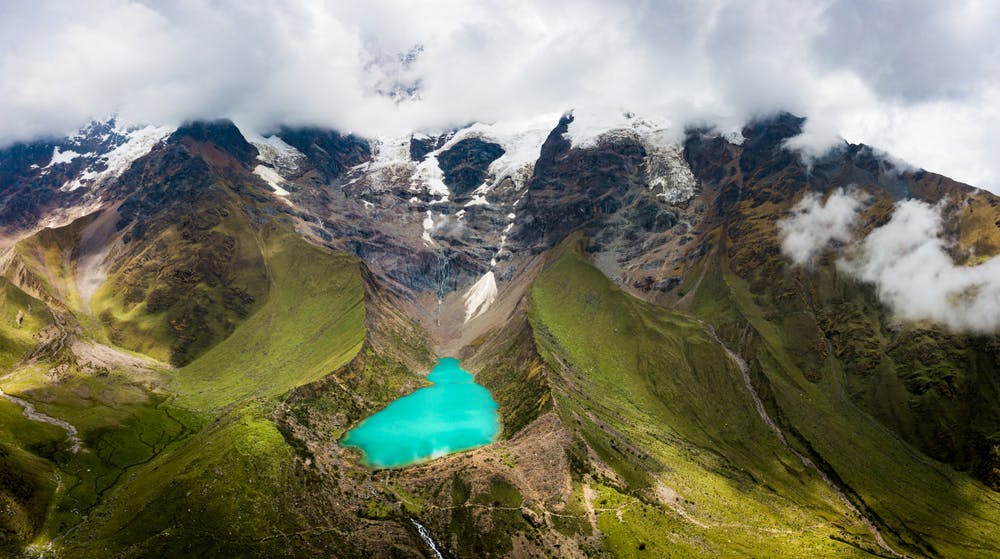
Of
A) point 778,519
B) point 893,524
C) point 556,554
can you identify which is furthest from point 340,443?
point 893,524

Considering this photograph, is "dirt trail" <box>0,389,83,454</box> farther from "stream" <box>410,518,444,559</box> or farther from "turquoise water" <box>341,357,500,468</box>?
"stream" <box>410,518,444,559</box>

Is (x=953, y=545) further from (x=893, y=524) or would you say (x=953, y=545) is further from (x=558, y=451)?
(x=558, y=451)

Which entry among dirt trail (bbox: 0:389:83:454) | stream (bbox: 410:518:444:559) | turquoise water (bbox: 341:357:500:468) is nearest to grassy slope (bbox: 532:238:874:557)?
turquoise water (bbox: 341:357:500:468)

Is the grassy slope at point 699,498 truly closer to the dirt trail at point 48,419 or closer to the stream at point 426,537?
the stream at point 426,537

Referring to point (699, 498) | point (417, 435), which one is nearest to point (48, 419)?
point (417, 435)

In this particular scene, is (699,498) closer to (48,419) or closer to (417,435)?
(417,435)

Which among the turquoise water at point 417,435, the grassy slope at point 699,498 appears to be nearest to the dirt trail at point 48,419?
the turquoise water at point 417,435

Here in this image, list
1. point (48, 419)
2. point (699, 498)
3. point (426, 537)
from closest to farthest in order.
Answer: point (426, 537), point (699, 498), point (48, 419)

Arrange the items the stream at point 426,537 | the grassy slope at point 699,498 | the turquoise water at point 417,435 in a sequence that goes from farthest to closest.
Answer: the turquoise water at point 417,435, the grassy slope at point 699,498, the stream at point 426,537
